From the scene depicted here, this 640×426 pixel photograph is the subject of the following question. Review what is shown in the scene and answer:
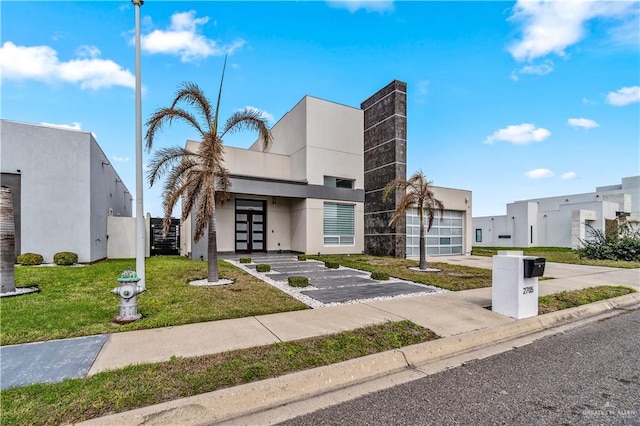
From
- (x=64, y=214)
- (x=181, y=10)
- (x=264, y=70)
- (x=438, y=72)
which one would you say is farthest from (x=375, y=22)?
(x=64, y=214)

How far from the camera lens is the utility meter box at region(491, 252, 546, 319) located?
5.77 metres

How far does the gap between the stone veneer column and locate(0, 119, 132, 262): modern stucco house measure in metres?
14.8

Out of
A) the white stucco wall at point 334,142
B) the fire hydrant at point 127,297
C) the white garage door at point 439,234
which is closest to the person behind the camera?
the fire hydrant at point 127,297

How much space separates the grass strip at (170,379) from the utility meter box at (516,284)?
2.40 meters

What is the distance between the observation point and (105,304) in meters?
6.30

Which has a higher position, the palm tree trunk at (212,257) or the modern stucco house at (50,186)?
the modern stucco house at (50,186)

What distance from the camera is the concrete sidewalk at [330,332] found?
11.5 feet

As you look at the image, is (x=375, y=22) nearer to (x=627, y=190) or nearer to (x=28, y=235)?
(x=28, y=235)

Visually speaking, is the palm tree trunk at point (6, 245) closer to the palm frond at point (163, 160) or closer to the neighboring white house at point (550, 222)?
the palm frond at point (163, 160)

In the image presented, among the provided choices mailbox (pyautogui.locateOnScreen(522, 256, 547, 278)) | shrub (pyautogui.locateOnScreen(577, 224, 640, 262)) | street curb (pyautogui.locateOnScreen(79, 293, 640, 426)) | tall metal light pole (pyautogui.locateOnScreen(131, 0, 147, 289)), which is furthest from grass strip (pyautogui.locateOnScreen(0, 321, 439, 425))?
shrub (pyautogui.locateOnScreen(577, 224, 640, 262))

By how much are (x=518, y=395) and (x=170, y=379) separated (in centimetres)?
370

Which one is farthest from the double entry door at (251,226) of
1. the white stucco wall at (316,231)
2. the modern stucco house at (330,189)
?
the white stucco wall at (316,231)

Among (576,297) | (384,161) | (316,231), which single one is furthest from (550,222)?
(576,297)

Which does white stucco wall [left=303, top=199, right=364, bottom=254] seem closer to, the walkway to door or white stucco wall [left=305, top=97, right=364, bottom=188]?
white stucco wall [left=305, top=97, right=364, bottom=188]
